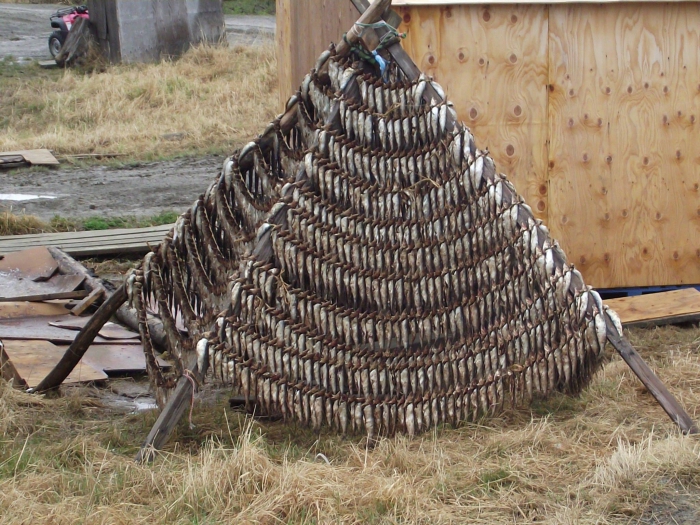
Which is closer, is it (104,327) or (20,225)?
(104,327)

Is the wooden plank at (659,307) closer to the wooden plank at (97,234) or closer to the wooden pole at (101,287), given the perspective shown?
the wooden pole at (101,287)

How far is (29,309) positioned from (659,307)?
442cm

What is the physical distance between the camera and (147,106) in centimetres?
1453

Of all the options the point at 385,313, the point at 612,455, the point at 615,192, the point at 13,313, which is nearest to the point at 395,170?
the point at 385,313

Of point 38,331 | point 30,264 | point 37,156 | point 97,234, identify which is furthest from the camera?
point 37,156

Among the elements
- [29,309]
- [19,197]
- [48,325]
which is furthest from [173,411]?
[19,197]

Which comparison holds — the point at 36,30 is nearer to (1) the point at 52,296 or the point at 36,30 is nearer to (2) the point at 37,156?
(2) the point at 37,156

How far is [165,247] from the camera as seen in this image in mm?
4605

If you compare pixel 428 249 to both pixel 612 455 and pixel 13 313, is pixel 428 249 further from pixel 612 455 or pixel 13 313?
pixel 13 313

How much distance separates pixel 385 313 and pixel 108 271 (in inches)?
178

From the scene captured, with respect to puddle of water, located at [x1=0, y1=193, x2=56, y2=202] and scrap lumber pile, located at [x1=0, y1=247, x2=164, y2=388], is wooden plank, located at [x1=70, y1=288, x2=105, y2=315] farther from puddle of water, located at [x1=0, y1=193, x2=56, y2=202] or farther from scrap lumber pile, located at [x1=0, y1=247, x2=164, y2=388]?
puddle of water, located at [x1=0, y1=193, x2=56, y2=202]

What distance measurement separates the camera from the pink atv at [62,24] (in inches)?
739

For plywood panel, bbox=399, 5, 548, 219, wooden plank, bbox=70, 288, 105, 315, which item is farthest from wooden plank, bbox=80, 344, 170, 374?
plywood panel, bbox=399, 5, 548, 219

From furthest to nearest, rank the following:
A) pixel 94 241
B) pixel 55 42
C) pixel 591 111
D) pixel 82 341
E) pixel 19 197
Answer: pixel 55 42 → pixel 19 197 → pixel 94 241 → pixel 591 111 → pixel 82 341
